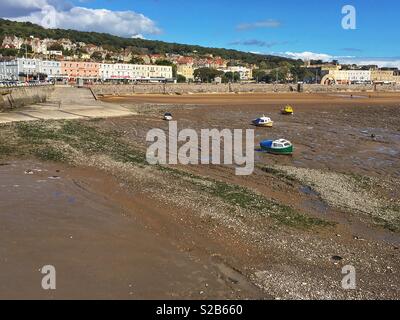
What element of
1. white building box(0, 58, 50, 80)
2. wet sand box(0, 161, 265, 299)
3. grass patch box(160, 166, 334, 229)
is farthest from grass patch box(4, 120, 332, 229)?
white building box(0, 58, 50, 80)

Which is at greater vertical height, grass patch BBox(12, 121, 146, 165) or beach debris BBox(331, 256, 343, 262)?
grass patch BBox(12, 121, 146, 165)

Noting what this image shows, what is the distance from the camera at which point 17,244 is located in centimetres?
1179

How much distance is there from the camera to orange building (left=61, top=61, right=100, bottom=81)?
15212 cm

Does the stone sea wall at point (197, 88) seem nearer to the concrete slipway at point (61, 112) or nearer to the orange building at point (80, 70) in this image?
the concrete slipway at point (61, 112)

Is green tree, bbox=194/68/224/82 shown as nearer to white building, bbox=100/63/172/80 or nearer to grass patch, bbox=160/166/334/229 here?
white building, bbox=100/63/172/80

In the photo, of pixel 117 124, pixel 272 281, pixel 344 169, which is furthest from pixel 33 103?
pixel 272 281

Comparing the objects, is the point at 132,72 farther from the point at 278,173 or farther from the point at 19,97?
the point at 278,173

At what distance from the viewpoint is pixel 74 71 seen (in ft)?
510

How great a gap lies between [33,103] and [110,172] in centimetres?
4021

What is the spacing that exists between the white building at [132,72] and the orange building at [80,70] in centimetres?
273

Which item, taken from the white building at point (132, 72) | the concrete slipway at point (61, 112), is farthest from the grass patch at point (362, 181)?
the white building at point (132, 72)

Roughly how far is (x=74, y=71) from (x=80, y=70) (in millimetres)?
2354

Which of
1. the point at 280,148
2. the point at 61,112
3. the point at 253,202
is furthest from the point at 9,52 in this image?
the point at 253,202
